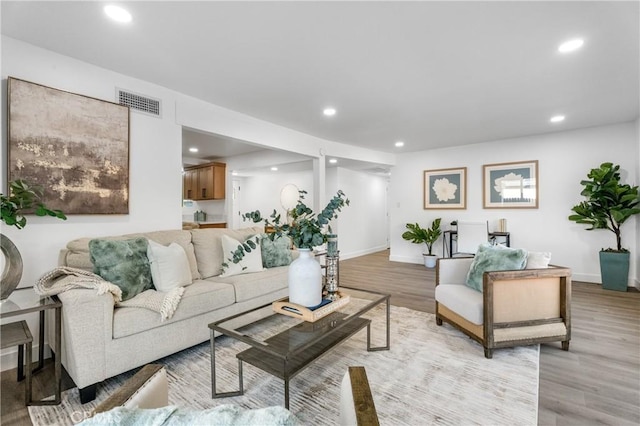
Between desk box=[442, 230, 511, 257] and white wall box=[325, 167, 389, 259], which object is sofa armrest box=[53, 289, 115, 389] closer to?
white wall box=[325, 167, 389, 259]

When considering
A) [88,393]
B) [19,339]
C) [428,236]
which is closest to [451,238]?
[428,236]

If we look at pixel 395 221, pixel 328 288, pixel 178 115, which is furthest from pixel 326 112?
pixel 395 221

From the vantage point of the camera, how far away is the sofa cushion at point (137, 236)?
2223mm

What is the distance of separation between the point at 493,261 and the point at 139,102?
3.68m

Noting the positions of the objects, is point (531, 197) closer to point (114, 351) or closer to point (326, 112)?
point (326, 112)

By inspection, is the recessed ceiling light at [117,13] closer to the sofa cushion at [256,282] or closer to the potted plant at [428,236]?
the sofa cushion at [256,282]

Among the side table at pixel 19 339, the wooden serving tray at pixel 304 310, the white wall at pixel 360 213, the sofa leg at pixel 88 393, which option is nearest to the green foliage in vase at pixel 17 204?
the side table at pixel 19 339

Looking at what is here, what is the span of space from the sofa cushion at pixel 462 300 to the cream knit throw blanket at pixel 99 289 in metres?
2.31

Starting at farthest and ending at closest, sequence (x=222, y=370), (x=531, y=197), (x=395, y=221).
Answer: (x=395, y=221) < (x=531, y=197) < (x=222, y=370)

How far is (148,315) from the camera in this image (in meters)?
2.04

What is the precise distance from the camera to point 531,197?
5082 millimetres

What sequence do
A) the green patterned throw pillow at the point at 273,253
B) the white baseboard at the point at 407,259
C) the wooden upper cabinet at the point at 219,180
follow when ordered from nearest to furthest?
the green patterned throw pillow at the point at 273,253 < the white baseboard at the point at 407,259 < the wooden upper cabinet at the point at 219,180

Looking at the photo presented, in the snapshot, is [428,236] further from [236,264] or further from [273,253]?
[236,264]

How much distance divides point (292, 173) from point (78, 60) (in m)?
5.31
